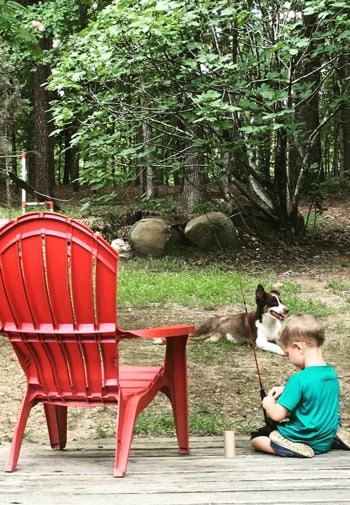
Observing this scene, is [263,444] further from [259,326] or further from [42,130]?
[42,130]

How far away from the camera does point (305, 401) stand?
10.3 feet

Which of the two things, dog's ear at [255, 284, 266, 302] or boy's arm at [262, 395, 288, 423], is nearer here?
boy's arm at [262, 395, 288, 423]

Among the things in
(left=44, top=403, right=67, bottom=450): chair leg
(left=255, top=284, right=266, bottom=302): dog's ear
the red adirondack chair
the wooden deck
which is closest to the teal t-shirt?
the wooden deck

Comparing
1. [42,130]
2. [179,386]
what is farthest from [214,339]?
[42,130]

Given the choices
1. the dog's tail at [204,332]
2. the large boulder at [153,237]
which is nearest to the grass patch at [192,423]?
the dog's tail at [204,332]

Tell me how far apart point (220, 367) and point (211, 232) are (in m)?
6.49

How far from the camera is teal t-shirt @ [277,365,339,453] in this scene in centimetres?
310

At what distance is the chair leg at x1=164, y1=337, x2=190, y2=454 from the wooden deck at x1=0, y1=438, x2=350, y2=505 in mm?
104

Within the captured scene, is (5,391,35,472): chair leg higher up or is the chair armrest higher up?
the chair armrest

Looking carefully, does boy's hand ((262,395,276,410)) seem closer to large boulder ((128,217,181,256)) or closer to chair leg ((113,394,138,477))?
chair leg ((113,394,138,477))

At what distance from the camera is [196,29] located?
9516 mm

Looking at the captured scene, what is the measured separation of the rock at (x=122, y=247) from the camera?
480 inches

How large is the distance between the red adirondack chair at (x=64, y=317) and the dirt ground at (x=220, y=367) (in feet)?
4.58

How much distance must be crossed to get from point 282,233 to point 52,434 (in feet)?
33.0
